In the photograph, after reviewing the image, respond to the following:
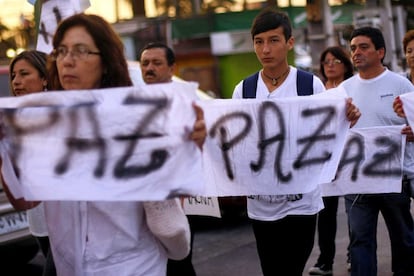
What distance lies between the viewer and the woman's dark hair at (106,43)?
2463 mm

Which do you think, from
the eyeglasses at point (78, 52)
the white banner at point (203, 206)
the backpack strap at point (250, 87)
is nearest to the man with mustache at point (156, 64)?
the white banner at point (203, 206)

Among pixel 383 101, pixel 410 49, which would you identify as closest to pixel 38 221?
pixel 383 101

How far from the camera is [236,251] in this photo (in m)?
6.68

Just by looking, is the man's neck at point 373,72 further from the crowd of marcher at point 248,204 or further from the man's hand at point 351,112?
the man's hand at point 351,112

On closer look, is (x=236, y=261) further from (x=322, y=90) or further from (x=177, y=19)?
(x=177, y=19)

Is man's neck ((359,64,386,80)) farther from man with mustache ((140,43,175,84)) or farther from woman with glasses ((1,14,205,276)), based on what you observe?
woman with glasses ((1,14,205,276))

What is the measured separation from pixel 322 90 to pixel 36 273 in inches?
153

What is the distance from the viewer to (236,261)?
6.29 metres

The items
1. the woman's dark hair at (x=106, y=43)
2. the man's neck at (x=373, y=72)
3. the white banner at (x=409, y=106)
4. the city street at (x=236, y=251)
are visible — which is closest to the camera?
the woman's dark hair at (x=106, y=43)

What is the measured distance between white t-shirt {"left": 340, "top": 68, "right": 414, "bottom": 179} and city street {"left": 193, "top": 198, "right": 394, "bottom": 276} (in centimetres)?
136

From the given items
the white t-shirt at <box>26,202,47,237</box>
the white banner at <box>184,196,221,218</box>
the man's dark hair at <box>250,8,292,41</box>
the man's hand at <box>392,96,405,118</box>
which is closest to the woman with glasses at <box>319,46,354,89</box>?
the man's hand at <box>392,96,405,118</box>

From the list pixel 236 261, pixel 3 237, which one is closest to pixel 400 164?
pixel 236 261

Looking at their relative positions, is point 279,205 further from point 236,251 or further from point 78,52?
point 236,251

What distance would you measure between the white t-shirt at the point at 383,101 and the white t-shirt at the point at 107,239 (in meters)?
2.47
